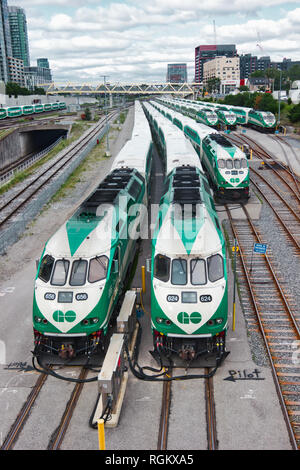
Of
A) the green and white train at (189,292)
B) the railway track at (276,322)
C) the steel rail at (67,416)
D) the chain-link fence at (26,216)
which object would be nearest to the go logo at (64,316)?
the steel rail at (67,416)

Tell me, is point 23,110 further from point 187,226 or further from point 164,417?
point 164,417

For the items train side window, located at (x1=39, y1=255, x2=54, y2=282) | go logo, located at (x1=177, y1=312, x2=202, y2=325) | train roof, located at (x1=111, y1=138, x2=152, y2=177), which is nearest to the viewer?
go logo, located at (x1=177, y1=312, x2=202, y2=325)

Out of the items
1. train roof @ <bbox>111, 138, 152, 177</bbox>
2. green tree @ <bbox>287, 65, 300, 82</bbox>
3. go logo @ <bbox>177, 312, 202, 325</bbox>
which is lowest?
go logo @ <bbox>177, 312, 202, 325</bbox>

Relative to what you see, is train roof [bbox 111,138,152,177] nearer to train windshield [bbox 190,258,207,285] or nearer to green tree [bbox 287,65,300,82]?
train windshield [bbox 190,258,207,285]

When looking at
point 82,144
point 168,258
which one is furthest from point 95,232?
point 82,144

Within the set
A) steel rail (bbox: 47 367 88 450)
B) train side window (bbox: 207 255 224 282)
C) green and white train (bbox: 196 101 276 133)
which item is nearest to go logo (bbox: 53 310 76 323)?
steel rail (bbox: 47 367 88 450)
